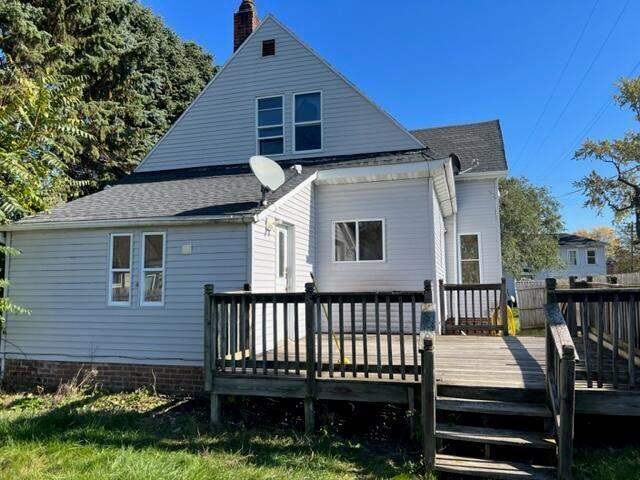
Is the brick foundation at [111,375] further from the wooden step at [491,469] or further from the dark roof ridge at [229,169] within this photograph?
the dark roof ridge at [229,169]

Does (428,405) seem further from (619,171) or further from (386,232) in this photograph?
(619,171)

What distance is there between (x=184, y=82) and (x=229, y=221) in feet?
54.9

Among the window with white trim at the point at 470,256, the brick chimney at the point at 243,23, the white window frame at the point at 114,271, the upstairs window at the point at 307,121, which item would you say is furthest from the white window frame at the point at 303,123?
the window with white trim at the point at 470,256

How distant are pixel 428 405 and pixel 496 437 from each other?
0.73 meters

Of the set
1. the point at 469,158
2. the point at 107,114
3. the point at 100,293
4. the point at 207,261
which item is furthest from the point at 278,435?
the point at 107,114

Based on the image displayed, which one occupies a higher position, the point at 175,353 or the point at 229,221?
the point at 229,221

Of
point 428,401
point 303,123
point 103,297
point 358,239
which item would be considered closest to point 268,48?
point 303,123

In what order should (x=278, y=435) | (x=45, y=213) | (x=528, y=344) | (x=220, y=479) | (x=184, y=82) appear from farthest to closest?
(x=184, y=82)
(x=45, y=213)
(x=528, y=344)
(x=278, y=435)
(x=220, y=479)

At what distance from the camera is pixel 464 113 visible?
2230cm

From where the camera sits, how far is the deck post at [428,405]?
427 centimetres

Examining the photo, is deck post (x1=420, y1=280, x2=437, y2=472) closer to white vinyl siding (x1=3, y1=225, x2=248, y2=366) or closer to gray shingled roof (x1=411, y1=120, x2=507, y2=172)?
white vinyl siding (x1=3, y1=225, x2=248, y2=366)

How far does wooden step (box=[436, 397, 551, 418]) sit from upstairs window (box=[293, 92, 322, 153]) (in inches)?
295

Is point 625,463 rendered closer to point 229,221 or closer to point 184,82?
point 229,221

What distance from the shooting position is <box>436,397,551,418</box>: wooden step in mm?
4477
